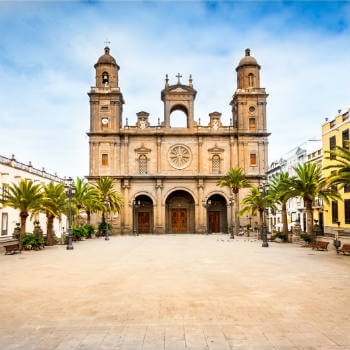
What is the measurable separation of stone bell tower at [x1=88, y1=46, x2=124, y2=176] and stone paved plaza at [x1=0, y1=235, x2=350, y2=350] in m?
31.7

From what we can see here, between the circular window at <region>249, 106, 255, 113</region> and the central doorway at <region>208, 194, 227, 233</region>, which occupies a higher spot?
the circular window at <region>249, 106, 255, 113</region>

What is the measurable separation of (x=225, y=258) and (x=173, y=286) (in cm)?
796

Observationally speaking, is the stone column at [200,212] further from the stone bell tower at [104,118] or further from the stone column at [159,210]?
the stone bell tower at [104,118]

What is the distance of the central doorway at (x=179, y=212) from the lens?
48.2 metres

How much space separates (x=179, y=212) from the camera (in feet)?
159

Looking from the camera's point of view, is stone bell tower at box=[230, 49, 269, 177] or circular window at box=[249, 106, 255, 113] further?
circular window at box=[249, 106, 255, 113]

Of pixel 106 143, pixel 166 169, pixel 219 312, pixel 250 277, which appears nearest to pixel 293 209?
pixel 166 169

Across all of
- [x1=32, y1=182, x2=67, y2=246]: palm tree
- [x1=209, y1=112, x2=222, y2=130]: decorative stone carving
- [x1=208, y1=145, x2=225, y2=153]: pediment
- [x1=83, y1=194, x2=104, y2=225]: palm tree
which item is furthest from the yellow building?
[x1=83, y1=194, x2=104, y2=225]: palm tree

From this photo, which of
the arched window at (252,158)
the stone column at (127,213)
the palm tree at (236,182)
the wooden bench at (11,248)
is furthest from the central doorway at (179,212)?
the wooden bench at (11,248)

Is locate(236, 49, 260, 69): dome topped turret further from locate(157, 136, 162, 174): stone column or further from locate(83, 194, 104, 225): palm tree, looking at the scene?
locate(83, 194, 104, 225): palm tree

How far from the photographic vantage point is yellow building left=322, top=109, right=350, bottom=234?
32.2 meters

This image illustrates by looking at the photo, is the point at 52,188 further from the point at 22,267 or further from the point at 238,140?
the point at 238,140

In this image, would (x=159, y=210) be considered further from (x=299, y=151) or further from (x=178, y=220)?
(x=299, y=151)

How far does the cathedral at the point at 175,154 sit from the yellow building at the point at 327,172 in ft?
36.5
